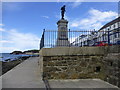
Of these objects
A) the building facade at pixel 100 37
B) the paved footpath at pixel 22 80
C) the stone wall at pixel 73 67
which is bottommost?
the paved footpath at pixel 22 80

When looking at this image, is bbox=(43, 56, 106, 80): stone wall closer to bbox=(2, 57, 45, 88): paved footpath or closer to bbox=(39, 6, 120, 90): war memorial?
bbox=(39, 6, 120, 90): war memorial

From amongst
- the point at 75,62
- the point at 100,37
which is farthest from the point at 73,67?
the point at 100,37

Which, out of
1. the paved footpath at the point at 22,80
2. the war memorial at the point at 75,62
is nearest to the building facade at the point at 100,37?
the war memorial at the point at 75,62

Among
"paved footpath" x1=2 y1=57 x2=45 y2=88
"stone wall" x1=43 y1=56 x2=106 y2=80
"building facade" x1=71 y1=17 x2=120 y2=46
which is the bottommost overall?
"paved footpath" x1=2 y1=57 x2=45 y2=88

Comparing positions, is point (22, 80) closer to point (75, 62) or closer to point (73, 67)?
point (73, 67)

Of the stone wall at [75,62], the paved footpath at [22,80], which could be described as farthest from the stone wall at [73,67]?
the paved footpath at [22,80]

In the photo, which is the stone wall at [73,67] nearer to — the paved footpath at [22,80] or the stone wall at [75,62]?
the stone wall at [75,62]

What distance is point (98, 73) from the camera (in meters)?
9.35

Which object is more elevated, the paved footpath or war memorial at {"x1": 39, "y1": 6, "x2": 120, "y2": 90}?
war memorial at {"x1": 39, "y1": 6, "x2": 120, "y2": 90}

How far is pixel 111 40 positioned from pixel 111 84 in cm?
297

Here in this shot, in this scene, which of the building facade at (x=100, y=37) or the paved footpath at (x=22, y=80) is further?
the building facade at (x=100, y=37)

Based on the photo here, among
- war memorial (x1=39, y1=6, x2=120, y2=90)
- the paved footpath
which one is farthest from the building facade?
the paved footpath

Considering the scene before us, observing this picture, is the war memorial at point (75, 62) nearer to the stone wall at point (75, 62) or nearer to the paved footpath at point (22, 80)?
the stone wall at point (75, 62)

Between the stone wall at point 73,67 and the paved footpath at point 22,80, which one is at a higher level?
the stone wall at point 73,67
